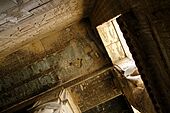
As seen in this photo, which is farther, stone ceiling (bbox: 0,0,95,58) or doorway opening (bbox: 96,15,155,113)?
doorway opening (bbox: 96,15,155,113)

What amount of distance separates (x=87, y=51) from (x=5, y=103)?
7.89 feet

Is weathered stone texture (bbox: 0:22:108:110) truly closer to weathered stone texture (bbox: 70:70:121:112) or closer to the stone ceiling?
weathered stone texture (bbox: 70:70:121:112)

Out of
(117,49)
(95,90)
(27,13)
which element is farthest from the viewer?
(95,90)

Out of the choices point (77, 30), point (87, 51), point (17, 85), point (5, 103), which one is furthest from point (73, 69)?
point (5, 103)

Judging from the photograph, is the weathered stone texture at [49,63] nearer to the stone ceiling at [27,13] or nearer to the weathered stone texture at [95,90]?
the weathered stone texture at [95,90]

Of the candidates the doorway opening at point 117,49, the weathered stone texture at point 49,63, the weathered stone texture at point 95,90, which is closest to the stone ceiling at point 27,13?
the doorway opening at point 117,49

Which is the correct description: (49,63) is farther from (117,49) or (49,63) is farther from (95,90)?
(117,49)

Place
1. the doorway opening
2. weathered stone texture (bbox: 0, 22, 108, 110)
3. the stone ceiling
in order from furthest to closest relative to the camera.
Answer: weathered stone texture (bbox: 0, 22, 108, 110), the doorway opening, the stone ceiling

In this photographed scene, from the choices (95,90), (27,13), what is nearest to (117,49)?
(95,90)

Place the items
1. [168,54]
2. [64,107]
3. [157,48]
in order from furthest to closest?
[64,107] → [157,48] → [168,54]

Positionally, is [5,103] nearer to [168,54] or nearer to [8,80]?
[8,80]

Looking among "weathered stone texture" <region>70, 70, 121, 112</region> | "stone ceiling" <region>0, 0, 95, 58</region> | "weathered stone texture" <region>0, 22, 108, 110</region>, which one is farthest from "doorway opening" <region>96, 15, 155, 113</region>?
"stone ceiling" <region>0, 0, 95, 58</region>

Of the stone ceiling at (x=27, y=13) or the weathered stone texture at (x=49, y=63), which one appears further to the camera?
the weathered stone texture at (x=49, y=63)

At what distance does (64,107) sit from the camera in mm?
4523
